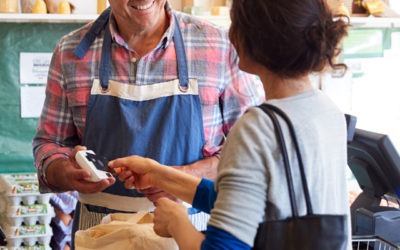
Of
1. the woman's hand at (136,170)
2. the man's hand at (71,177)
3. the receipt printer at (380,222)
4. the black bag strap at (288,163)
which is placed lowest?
the receipt printer at (380,222)

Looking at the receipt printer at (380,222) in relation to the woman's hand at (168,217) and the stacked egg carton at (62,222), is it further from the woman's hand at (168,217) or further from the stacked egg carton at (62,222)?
the stacked egg carton at (62,222)

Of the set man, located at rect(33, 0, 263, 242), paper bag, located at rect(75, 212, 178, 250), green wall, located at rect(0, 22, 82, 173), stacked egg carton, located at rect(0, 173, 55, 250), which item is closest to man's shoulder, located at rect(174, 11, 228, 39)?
man, located at rect(33, 0, 263, 242)

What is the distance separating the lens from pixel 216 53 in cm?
148

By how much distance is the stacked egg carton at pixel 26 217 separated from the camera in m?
2.46

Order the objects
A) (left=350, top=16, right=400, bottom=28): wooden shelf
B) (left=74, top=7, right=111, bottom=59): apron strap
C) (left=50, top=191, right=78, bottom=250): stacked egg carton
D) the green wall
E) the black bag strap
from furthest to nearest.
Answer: (left=350, top=16, right=400, bottom=28): wooden shelf
the green wall
(left=50, top=191, right=78, bottom=250): stacked egg carton
(left=74, top=7, right=111, bottom=59): apron strap
the black bag strap

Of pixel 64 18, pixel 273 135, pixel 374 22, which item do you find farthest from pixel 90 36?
pixel 374 22

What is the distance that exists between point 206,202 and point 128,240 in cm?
18

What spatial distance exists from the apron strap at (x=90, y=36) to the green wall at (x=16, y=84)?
51.2 inches

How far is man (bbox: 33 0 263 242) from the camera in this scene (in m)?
1.42

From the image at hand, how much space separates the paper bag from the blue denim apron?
231mm

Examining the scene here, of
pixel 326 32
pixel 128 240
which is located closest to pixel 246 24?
pixel 326 32

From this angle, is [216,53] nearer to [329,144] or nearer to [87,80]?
[87,80]

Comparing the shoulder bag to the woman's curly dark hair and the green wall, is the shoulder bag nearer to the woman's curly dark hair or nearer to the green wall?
the woman's curly dark hair

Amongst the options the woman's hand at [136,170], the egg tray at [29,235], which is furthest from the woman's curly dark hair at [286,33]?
the egg tray at [29,235]
